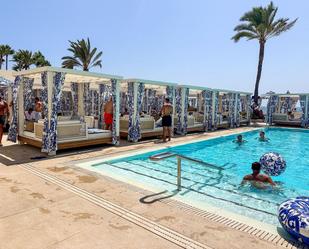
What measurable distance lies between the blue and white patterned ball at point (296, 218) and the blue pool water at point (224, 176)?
77 centimetres

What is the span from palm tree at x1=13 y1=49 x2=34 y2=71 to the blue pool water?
3314 centimetres

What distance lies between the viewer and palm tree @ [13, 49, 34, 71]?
119 feet

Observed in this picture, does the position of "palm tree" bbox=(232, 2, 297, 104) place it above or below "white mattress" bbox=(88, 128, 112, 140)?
above

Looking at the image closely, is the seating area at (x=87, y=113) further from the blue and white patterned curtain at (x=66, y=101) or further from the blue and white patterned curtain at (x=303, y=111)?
the blue and white patterned curtain at (x=303, y=111)

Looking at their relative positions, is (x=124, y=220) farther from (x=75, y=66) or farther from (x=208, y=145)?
(x=75, y=66)

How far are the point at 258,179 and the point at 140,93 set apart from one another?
6.09 meters

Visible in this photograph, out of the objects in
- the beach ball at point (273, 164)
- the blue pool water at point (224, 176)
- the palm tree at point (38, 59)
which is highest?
the palm tree at point (38, 59)

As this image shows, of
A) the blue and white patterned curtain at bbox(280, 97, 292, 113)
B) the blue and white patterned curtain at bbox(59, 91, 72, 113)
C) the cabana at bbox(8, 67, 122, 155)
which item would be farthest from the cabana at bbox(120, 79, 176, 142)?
the blue and white patterned curtain at bbox(280, 97, 292, 113)

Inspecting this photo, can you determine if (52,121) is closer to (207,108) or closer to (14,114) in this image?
(14,114)

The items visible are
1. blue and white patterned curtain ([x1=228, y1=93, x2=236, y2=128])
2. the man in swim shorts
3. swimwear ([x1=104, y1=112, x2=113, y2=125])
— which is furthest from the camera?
blue and white patterned curtain ([x1=228, y1=93, x2=236, y2=128])

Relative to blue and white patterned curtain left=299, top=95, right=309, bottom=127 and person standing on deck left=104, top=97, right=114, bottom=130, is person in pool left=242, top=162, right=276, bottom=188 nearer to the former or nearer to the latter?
person standing on deck left=104, top=97, right=114, bottom=130

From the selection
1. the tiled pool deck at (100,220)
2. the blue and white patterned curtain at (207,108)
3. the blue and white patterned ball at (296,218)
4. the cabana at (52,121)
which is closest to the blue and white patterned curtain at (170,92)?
the blue and white patterned curtain at (207,108)

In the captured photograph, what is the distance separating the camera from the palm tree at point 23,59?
3622cm

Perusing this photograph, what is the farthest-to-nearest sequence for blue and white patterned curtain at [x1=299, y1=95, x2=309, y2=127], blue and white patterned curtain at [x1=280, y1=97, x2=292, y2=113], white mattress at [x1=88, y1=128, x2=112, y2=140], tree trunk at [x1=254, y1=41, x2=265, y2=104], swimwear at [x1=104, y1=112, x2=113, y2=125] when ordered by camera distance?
tree trunk at [x1=254, y1=41, x2=265, y2=104] < blue and white patterned curtain at [x1=280, y1=97, x2=292, y2=113] < blue and white patterned curtain at [x1=299, y1=95, x2=309, y2=127] < swimwear at [x1=104, y1=112, x2=113, y2=125] < white mattress at [x1=88, y1=128, x2=112, y2=140]
